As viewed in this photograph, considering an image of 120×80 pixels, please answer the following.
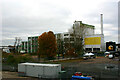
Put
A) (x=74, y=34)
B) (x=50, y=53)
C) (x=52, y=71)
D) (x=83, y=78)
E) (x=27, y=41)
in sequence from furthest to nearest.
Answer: (x=27, y=41), (x=74, y=34), (x=50, y=53), (x=52, y=71), (x=83, y=78)

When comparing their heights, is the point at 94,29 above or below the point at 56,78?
above

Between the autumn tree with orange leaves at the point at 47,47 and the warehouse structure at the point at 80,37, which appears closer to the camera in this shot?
the autumn tree with orange leaves at the point at 47,47

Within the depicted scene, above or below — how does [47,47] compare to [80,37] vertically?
below

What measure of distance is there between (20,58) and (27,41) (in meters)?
80.3

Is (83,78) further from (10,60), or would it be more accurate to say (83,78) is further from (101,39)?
(101,39)

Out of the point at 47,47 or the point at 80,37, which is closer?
the point at 47,47

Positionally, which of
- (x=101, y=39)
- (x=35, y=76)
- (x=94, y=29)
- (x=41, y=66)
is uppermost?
(x=94, y=29)

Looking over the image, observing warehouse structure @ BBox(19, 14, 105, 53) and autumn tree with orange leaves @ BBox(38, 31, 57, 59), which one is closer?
autumn tree with orange leaves @ BBox(38, 31, 57, 59)

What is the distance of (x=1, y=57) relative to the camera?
39.1m

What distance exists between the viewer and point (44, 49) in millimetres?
46219

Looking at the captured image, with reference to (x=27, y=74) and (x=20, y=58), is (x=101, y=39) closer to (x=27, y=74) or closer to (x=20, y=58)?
(x=20, y=58)

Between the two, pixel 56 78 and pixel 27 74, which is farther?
pixel 27 74

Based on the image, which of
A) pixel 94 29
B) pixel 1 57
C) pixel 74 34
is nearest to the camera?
pixel 1 57

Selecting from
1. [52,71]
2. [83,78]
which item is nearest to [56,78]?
[52,71]
